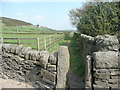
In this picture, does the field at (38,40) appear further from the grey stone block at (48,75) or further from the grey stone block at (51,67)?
the grey stone block at (51,67)

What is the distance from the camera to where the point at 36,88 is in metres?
4.29

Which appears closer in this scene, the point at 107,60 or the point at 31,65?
the point at 107,60

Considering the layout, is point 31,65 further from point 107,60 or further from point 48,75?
point 107,60

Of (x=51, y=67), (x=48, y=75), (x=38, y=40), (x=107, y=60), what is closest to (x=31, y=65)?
(x=48, y=75)

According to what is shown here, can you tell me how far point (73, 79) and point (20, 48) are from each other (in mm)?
2409

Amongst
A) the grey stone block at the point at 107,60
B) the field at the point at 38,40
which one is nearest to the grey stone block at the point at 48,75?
the grey stone block at the point at 107,60

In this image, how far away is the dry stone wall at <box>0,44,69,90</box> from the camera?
3652mm

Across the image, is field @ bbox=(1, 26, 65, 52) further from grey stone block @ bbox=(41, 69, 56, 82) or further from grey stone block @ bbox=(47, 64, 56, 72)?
grey stone block @ bbox=(47, 64, 56, 72)

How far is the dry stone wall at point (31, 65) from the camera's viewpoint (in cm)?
365

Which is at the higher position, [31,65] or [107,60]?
[107,60]

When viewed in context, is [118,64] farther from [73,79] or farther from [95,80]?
[73,79]

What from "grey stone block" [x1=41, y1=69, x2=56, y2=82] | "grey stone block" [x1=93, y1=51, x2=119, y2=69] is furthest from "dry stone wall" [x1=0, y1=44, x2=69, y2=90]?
"grey stone block" [x1=93, y1=51, x2=119, y2=69]

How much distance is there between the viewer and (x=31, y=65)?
439cm

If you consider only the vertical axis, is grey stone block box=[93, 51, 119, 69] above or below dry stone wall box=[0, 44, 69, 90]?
above
